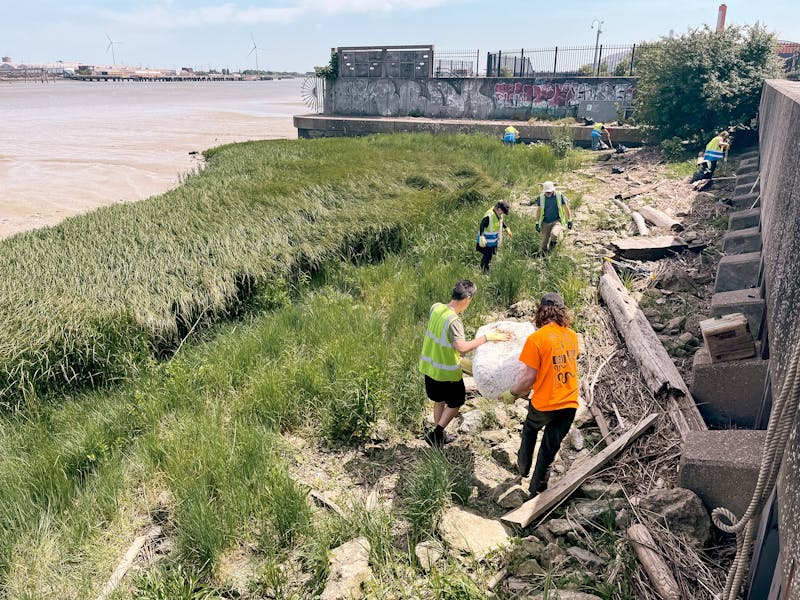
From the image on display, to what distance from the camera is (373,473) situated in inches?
203

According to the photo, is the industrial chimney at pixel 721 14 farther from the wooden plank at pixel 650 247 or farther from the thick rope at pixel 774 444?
the thick rope at pixel 774 444

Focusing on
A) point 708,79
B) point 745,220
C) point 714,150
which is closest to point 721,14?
point 708,79

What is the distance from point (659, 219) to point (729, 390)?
7053 millimetres

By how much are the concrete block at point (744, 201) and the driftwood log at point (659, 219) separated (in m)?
1.11

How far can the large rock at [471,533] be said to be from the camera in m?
4.11

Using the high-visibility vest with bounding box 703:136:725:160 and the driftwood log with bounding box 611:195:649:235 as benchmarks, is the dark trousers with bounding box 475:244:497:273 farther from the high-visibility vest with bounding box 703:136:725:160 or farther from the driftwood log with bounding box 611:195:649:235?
the high-visibility vest with bounding box 703:136:725:160

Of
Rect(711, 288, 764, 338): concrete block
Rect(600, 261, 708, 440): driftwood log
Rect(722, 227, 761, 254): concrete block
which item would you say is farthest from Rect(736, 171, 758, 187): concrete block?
Rect(711, 288, 764, 338): concrete block

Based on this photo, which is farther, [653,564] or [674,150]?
[674,150]

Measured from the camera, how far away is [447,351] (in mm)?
4996

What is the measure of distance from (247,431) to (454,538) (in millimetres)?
2168

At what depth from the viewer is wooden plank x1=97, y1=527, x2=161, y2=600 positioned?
150 inches

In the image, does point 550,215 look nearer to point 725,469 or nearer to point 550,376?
point 550,376

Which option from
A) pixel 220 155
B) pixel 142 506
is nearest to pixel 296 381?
pixel 142 506

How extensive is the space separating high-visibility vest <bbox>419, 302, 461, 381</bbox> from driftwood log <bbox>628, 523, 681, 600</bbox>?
6.13 ft
